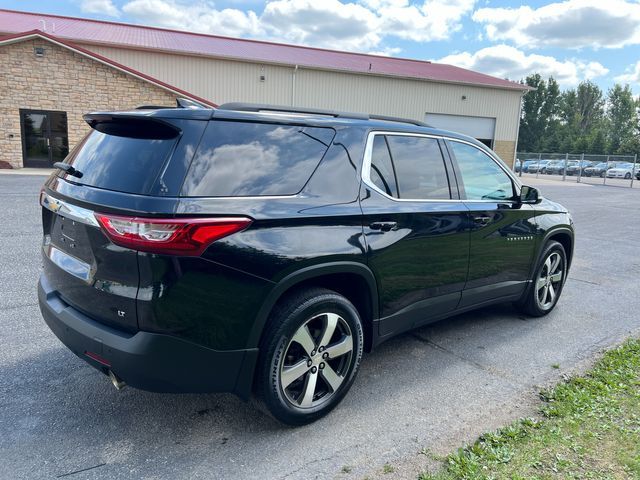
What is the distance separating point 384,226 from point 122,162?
1.61 metres

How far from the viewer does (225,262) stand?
8.00 ft

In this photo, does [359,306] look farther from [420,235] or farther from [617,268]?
[617,268]

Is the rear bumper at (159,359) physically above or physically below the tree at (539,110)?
below

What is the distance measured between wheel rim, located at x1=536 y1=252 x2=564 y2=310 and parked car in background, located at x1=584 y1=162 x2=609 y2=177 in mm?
35996

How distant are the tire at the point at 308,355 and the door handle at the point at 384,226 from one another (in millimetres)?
501

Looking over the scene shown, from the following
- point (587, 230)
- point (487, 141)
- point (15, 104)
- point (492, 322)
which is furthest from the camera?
point (487, 141)

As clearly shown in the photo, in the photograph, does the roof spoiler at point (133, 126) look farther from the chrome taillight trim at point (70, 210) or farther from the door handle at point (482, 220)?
the door handle at point (482, 220)

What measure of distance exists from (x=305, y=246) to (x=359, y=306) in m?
0.75

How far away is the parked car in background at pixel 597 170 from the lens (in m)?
36.7

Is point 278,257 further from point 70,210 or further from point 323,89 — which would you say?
point 323,89

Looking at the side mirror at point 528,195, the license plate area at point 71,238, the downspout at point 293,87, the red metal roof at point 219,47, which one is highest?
the red metal roof at point 219,47

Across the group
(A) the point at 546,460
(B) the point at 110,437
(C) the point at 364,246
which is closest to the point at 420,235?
(C) the point at 364,246

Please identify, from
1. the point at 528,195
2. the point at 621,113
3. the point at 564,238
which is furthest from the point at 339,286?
the point at 621,113

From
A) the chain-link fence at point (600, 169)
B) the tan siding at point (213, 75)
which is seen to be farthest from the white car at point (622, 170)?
the tan siding at point (213, 75)
